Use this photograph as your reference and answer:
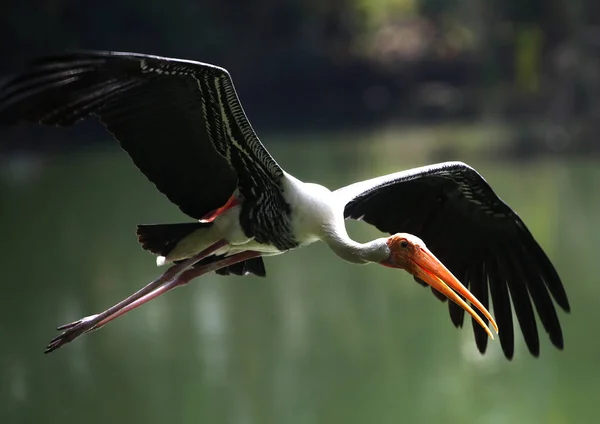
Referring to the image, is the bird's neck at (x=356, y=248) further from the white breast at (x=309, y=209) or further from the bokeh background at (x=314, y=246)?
the bokeh background at (x=314, y=246)

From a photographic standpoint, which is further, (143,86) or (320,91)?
(320,91)

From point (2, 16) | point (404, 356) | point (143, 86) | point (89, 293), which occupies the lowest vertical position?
point (404, 356)

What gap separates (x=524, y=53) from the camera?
4006 cm

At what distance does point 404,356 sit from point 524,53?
29.4m

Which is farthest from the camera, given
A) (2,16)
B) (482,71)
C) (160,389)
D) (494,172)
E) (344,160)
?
(482,71)

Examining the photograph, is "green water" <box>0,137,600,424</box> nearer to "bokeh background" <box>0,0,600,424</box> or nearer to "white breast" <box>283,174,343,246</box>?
"bokeh background" <box>0,0,600,424</box>

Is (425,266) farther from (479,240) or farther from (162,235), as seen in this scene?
(162,235)

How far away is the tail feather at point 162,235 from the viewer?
293 inches

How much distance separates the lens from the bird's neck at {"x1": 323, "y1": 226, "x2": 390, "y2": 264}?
6941 millimetres

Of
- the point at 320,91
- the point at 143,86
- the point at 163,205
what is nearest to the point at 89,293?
the point at 163,205

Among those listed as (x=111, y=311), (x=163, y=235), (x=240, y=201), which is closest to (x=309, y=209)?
(x=240, y=201)

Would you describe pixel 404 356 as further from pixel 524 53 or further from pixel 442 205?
pixel 524 53

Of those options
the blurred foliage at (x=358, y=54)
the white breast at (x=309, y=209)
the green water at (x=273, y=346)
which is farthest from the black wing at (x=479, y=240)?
the blurred foliage at (x=358, y=54)

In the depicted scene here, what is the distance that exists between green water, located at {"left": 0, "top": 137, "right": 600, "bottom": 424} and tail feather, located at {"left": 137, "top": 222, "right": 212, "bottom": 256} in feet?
10.8
